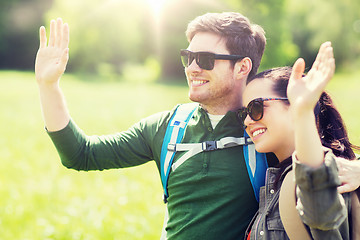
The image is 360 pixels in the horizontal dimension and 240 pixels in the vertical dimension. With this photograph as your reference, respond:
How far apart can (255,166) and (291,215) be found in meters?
0.67

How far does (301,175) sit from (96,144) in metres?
1.72

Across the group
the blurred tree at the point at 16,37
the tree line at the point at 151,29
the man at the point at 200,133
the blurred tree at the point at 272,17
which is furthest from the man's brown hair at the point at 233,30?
the blurred tree at the point at 16,37

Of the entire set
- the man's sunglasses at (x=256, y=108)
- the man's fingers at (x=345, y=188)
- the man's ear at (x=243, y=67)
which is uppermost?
the man's ear at (x=243, y=67)

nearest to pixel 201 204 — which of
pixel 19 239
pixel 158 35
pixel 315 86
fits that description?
pixel 315 86

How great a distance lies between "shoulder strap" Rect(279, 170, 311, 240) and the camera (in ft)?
7.86

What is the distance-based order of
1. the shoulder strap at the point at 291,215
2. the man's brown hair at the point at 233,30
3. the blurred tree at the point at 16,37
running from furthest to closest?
the blurred tree at the point at 16,37
the man's brown hair at the point at 233,30
the shoulder strap at the point at 291,215

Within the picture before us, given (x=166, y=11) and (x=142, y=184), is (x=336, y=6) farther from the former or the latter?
(x=142, y=184)

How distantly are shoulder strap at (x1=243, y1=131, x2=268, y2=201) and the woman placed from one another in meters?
0.17

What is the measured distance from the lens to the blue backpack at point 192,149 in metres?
3.02

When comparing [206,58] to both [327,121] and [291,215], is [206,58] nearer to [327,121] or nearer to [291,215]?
[327,121]

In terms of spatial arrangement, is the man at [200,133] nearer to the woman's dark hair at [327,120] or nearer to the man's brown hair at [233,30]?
the man's brown hair at [233,30]

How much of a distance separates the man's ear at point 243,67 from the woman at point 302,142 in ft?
1.38

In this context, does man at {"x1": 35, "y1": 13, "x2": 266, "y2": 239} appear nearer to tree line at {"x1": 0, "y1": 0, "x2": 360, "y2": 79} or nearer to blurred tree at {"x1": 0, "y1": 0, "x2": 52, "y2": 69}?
tree line at {"x1": 0, "y1": 0, "x2": 360, "y2": 79}

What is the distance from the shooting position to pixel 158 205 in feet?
22.4
